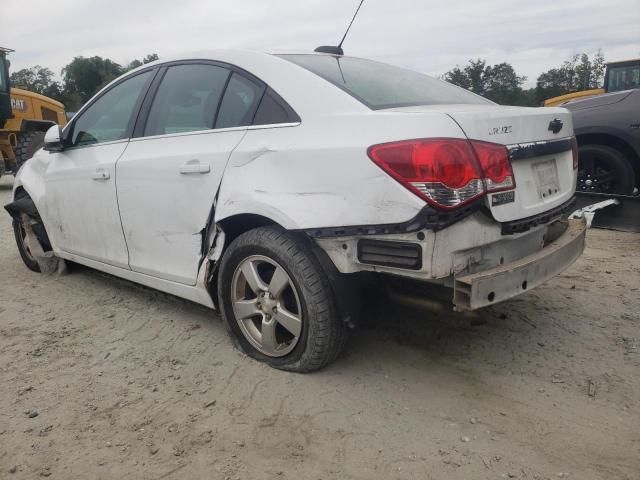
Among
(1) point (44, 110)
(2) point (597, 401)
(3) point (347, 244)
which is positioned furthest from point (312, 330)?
(1) point (44, 110)

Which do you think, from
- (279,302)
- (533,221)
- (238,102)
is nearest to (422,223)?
(533,221)

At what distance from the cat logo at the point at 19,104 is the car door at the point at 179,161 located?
36.8 ft

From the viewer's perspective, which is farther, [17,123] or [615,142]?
[17,123]

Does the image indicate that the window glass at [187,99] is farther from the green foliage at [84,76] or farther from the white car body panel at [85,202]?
the green foliage at [84,76]

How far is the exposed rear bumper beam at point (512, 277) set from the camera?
2.20m

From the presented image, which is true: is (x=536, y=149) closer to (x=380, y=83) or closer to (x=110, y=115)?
(x=380, y=83)

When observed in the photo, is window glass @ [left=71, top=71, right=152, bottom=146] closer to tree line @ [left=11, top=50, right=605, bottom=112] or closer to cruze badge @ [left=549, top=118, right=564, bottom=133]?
cruze badge @ [left=549, top=118, right=564, bottom=133]

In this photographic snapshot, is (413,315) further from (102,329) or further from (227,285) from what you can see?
(102,329)

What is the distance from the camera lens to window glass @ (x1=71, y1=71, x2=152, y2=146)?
11.9 ft

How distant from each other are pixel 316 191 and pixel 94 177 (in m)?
1.96

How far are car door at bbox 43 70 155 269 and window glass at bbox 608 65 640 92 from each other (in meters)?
11.5

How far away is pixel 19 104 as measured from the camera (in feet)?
42.4

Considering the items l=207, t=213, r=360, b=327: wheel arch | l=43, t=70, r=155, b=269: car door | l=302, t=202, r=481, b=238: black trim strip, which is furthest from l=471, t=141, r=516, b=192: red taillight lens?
l=43, t=70, r=155, b=269: car door

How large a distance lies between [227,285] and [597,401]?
6.15 feet
